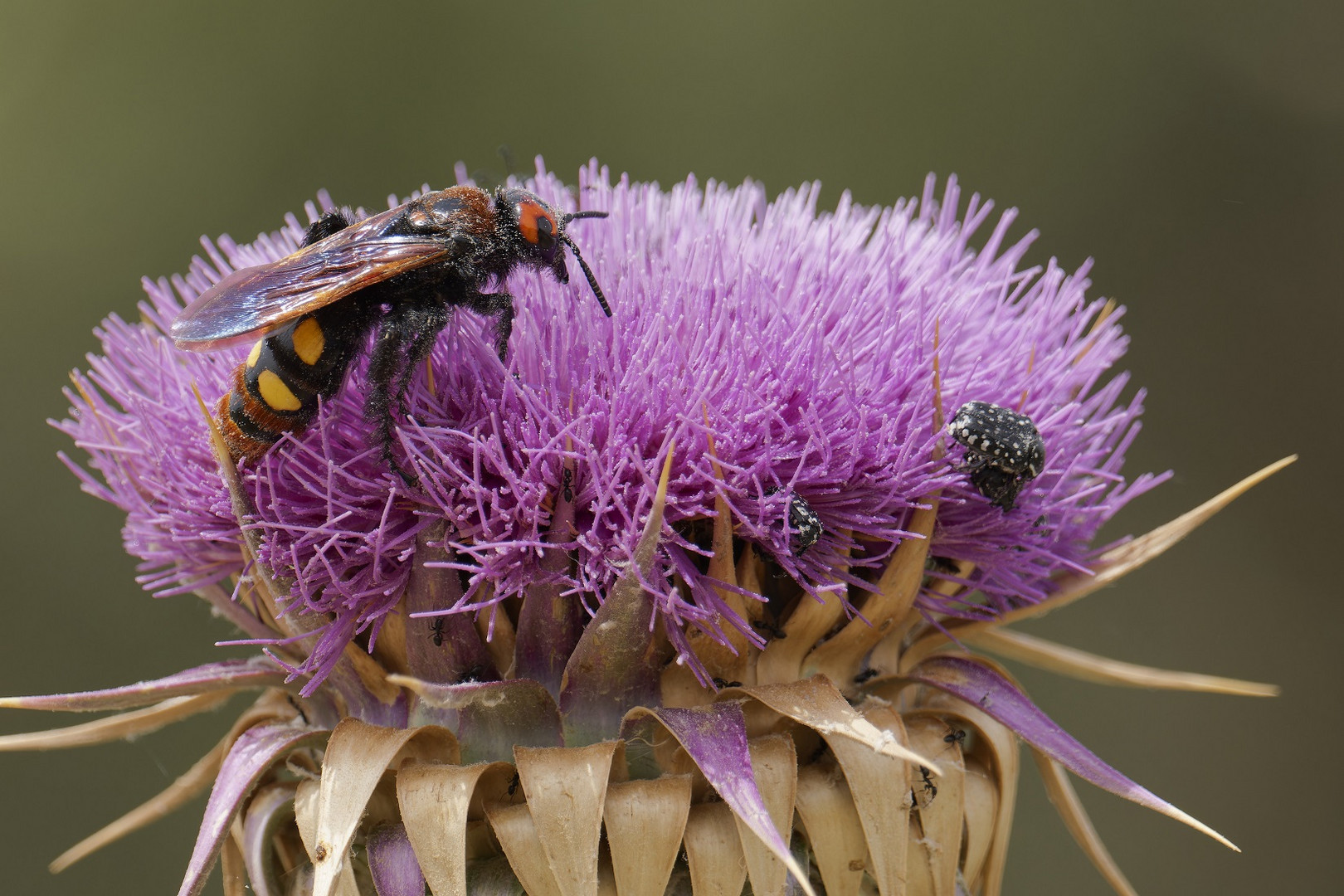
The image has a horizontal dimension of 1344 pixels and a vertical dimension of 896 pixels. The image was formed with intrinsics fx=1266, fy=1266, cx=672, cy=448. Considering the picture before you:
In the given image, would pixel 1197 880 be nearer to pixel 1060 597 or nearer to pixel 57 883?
pixel 1060 597

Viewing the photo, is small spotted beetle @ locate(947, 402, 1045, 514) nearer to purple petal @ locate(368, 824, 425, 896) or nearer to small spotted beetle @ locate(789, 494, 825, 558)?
small spotted beetle @ locate(789, 494, 825, 558)

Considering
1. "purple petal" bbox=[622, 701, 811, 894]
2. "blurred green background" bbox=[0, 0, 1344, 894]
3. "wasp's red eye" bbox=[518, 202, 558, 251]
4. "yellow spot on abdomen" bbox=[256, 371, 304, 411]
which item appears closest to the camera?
"purple petal" bbox=[622, 701, 811, 894]

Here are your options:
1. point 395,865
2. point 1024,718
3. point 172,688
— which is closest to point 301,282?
point 172,688

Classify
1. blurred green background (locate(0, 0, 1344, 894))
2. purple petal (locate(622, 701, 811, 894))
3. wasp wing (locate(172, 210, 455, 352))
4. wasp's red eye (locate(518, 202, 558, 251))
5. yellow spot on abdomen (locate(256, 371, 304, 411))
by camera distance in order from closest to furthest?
purple petal (locate(622, 701, 811, 894)), wasp wing (locate(172, 210, 455, 352)), yellow spot on abdomen (locate(256, 371, 304, 411)), wasp's red eye (locate(518, 202, 558, 251)), blurred green background (locate(0, 0, 1344, 894))

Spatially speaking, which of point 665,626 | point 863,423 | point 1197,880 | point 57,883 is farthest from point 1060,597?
point 57,883

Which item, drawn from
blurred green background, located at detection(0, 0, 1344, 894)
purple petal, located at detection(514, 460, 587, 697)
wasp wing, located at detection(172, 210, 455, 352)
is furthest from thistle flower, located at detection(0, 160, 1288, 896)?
blurred green background, located at detection(0, 0, 1344, 894)

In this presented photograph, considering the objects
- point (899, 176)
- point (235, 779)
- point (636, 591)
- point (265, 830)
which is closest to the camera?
point (636, 591)

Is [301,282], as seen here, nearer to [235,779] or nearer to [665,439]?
[665,439]
